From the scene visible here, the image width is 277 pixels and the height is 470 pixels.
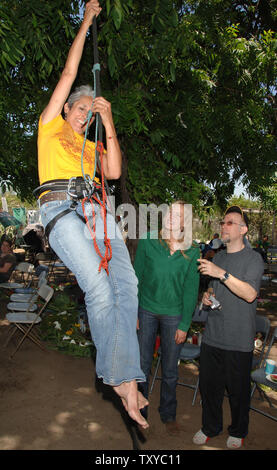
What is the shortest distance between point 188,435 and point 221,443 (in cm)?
35

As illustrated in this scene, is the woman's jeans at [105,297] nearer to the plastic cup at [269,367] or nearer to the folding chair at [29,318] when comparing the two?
the plastic cup at [269,367]

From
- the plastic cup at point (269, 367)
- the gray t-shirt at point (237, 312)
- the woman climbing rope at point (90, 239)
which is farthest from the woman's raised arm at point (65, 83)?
the plastic cup at point (269, 367)

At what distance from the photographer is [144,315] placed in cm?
371

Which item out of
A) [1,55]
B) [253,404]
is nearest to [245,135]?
[253,404]

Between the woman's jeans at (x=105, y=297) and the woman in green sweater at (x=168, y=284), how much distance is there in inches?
61.2

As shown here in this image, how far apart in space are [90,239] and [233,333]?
77.9 inches

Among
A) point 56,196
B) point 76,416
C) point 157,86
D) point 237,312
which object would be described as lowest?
point 76,416

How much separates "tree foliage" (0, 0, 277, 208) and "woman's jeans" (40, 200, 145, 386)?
1.85 metres

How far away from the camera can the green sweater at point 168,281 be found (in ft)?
12.0

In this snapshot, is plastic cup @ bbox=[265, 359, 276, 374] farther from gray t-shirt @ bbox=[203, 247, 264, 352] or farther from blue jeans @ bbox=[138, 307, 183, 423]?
blue jeans @ bbox=[138, 307, 183, 423]

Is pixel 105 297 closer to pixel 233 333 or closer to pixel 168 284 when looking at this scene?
pixel 168 284

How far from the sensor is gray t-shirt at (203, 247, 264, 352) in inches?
134

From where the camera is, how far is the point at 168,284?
3.67 metres

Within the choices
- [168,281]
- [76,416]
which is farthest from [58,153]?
[76,416]
